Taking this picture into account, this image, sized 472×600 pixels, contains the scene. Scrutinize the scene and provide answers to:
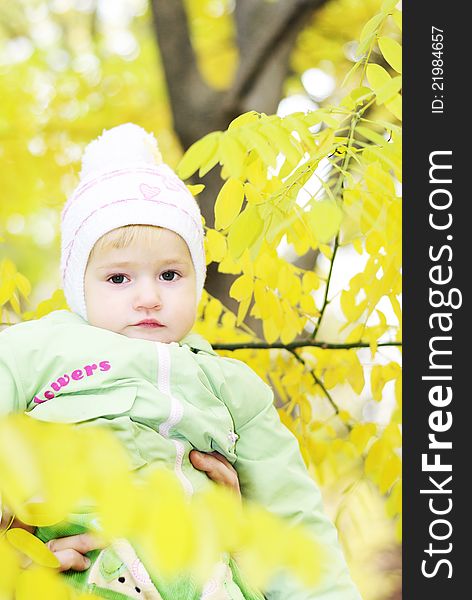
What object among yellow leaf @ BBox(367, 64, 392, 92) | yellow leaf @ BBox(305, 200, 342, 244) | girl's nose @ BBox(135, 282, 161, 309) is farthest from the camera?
girl's nose @ BBox(135, 282, 161, 309)

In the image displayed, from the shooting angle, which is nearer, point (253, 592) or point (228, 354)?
point (253, 592)

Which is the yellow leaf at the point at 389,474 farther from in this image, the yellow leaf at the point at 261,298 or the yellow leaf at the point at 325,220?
the yellow leaf at the point at 325,220

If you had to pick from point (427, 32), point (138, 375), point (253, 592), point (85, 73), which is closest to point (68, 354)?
point (138, 375)

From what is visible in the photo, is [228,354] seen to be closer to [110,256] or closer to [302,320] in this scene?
[302,320]

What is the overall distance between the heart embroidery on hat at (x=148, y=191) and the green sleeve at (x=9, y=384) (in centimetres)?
45

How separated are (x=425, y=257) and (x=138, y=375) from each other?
0.67 m

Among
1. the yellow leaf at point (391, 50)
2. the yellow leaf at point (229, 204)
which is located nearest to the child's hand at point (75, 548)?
the yellow leaf at point (229, 204)

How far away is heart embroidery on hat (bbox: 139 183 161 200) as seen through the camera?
1812 mm

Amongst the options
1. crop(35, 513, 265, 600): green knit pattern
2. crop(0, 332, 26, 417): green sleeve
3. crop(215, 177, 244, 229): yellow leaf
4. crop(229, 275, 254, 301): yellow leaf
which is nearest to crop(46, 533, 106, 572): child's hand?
crop(35, 513, 265, 600): green knit pattern

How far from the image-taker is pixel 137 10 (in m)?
6.68

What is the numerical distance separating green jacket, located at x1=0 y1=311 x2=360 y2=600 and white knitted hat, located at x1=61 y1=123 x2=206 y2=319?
0.44 ft

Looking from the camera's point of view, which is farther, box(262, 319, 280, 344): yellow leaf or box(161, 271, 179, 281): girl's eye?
box(262, 319, 280, 344): yellow leaf

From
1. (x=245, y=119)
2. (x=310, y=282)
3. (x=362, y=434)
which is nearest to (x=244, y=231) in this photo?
(x=245, y=119)

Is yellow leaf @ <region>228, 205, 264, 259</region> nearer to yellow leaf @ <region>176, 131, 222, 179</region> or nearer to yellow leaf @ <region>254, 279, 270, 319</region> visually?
yellow leaf @ <region>176, 131, 222, 179</region>
